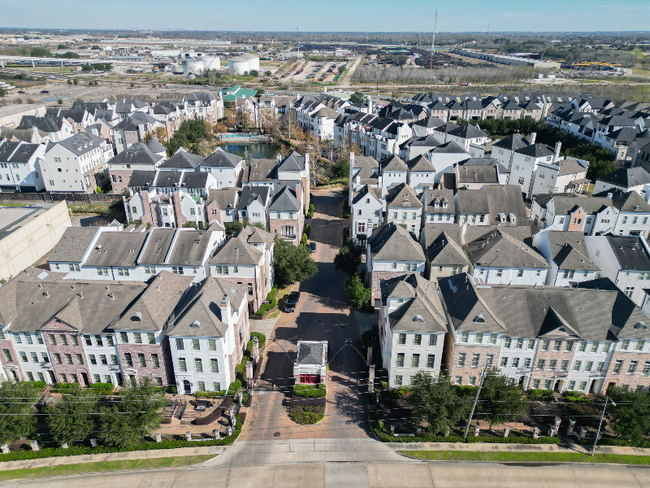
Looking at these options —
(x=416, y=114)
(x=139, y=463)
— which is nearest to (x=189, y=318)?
(x=139, y=463)

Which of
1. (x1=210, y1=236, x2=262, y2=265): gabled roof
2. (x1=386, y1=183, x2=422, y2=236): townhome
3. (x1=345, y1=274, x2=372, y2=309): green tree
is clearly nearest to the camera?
(x1=210, y1=236, x2=262, y2=265): gabled roof

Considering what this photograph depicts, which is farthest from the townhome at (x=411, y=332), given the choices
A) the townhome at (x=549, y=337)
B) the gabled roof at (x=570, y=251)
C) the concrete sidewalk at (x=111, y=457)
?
the gabled roof at (x=570, y=251)

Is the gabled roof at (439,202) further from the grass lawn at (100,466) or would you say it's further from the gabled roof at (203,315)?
the grass lawn at (100,466)

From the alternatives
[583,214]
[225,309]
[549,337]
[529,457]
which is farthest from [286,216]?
[583,214]

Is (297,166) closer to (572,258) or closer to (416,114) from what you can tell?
(572,258)

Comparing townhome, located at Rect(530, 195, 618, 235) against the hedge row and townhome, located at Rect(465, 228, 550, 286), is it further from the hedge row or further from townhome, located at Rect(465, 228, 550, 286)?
the hedge row

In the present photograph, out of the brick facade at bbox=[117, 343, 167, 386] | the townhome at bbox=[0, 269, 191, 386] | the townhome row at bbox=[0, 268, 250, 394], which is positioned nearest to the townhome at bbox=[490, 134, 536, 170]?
the townhome row at bbox=[0, 268, 250, 394]
